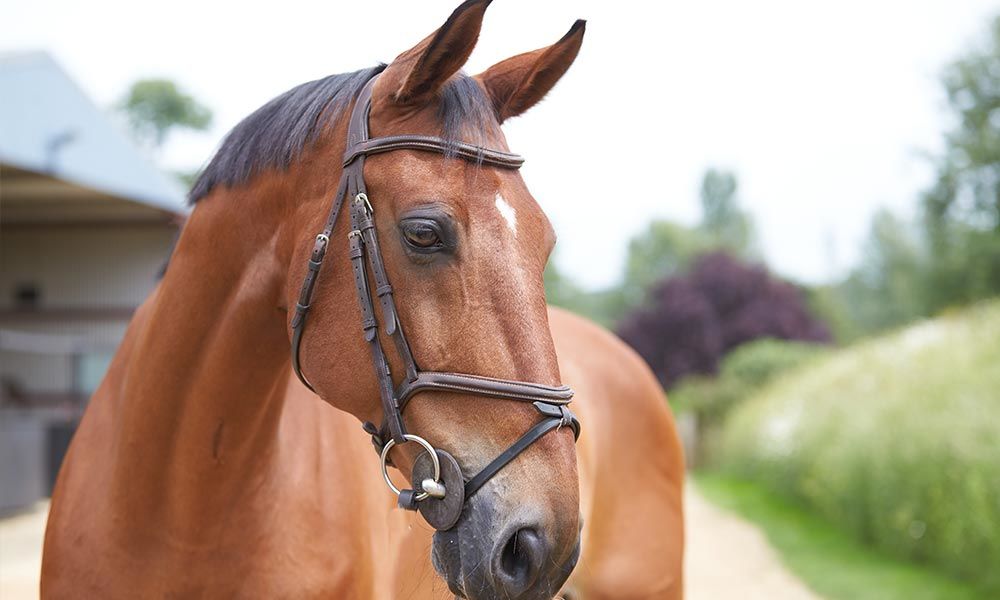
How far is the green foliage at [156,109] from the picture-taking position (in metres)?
42.1

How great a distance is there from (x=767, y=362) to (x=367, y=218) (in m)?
20.1

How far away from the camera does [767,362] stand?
2067 centimetres

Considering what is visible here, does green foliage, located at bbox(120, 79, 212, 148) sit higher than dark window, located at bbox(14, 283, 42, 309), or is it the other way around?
green foliage, located at bbox(120, 79, 212, 148)

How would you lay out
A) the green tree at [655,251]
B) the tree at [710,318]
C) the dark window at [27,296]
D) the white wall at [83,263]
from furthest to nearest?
the green tree at [655,251] < the tree at [710,318] < the dark window at [27,296] < the white wall at [83,263]

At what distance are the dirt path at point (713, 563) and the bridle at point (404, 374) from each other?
21.5 ft

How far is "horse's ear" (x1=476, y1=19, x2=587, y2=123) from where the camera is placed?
211 centimetres

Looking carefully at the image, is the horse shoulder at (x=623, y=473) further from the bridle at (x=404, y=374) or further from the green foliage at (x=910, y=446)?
the green foliage at (x=910, y=446)

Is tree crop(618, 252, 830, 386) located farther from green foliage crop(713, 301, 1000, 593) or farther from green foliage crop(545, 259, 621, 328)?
green foliage crop(545, 259, 621, 328)

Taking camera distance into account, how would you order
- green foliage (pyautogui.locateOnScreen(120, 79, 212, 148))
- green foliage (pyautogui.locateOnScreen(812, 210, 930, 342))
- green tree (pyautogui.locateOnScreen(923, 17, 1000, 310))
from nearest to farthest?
green tree (pyautogui.locateOnScreen(923, 17, 1000, 310))
green foliage (pyautogui.locateOnScreen(812, 210, 930, 342))
green foliage (pyautogui.locateOnScreen(120, 79, 212, 148))

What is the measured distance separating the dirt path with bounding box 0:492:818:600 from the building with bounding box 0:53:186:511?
194 centimetres

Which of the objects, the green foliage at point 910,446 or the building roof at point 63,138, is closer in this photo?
the green foliage at point 910,446

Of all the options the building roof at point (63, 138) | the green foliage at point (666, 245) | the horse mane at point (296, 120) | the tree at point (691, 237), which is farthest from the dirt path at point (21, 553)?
the tree at point (691, 237)

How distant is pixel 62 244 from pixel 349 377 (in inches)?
626

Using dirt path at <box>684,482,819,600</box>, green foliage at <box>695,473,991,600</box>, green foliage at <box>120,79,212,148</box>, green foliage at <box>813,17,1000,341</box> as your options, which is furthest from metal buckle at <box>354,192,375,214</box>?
green foliage at <box>120,79,212,148</box>
